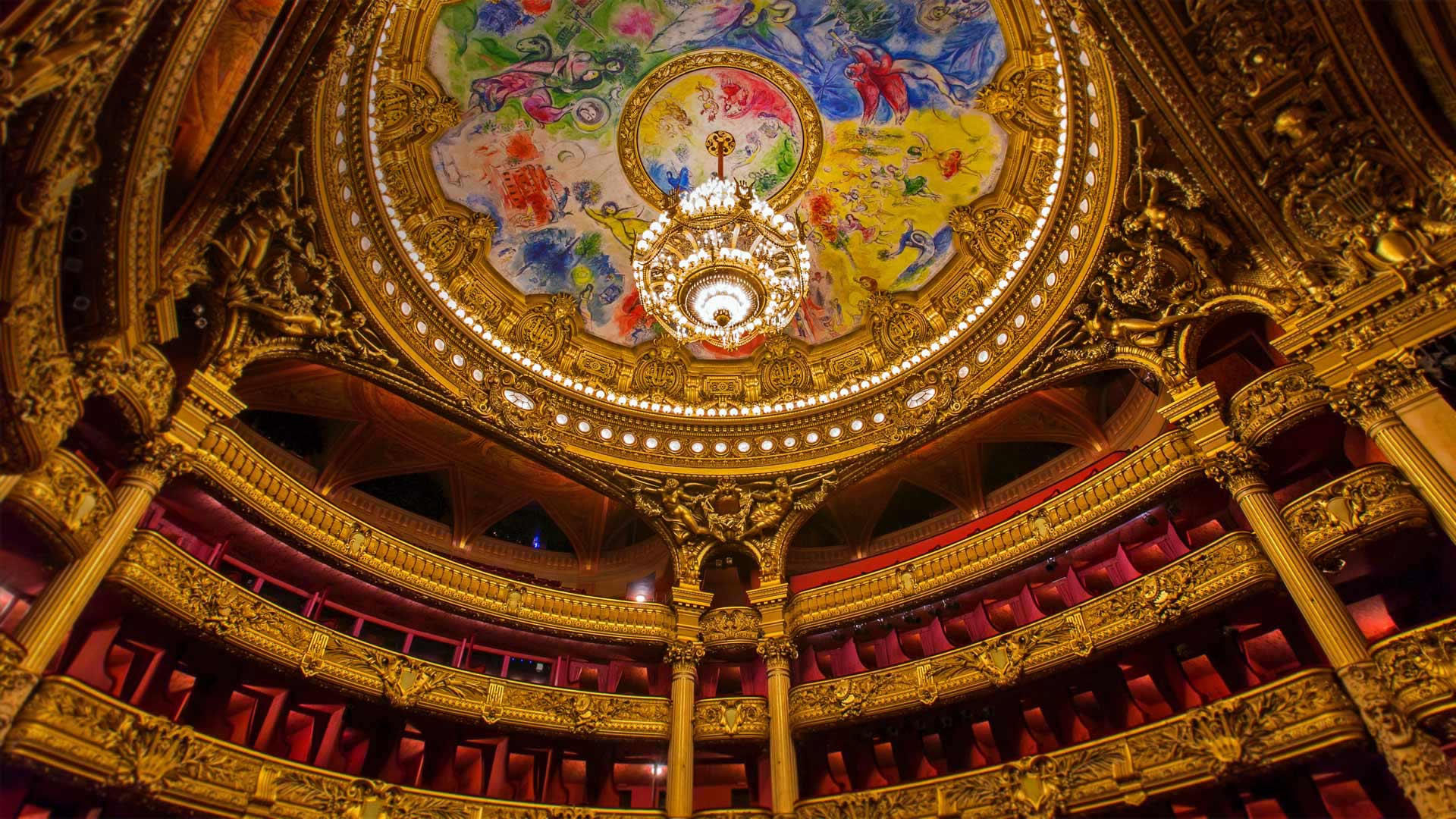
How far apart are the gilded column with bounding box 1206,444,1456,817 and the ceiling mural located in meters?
8.60

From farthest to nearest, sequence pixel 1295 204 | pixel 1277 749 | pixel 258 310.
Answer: pixel 258 310 < pixel 1295 204 < pixel 1277 749

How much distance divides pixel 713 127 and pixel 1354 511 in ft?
45.7

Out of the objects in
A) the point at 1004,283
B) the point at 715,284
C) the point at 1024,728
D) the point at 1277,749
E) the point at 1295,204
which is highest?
the point at 1004,283

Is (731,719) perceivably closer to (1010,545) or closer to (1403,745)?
(1010,545)

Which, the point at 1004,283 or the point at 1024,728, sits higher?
the point at 1004,283

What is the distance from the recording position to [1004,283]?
16.9m

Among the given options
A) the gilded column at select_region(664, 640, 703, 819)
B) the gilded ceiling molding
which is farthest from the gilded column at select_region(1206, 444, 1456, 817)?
the gilded ceiling molding

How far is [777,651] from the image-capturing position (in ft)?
49.8

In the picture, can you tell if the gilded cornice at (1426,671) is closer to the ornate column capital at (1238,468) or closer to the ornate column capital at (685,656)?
the ornate column capital at (1238,468)

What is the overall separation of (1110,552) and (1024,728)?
135 inches

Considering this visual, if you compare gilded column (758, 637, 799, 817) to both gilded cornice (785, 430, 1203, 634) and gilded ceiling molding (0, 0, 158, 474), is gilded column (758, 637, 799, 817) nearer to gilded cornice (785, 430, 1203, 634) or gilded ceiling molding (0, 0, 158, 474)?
gilded cornice (785, 430, 1203, 634)

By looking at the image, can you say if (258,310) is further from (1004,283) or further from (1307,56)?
(1307,56)

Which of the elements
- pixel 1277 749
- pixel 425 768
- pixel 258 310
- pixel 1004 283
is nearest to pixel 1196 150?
pixel 1004 283

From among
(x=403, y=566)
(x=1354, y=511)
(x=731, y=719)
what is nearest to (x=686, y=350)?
(x=403, y=566)
